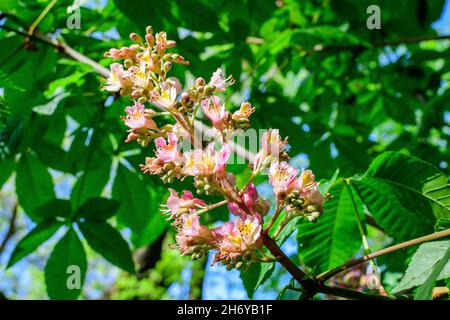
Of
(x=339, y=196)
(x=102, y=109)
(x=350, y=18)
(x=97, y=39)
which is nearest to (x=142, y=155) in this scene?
(x=102, y=109)

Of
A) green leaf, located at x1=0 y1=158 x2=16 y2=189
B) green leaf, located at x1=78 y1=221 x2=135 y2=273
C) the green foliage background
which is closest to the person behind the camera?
the green foliage background

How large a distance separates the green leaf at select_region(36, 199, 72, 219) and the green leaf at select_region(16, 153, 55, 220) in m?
0.36

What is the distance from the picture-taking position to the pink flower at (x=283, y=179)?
43.3 inches

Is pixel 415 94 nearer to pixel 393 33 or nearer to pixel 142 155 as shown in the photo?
pixel 393 33

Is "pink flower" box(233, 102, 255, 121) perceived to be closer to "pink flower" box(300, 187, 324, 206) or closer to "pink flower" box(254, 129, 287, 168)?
"pink flower" box(254, 129, 287, 168)

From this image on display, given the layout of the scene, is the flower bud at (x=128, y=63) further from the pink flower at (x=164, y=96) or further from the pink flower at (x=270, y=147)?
the pink flower at (x=270, y=147)

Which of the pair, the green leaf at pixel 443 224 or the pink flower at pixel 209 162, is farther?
the green leaf at pixel 443 224

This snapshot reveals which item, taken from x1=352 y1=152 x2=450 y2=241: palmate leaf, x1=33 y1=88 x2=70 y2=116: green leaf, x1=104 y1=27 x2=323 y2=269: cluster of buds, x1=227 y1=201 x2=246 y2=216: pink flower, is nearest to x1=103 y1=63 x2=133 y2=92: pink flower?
x1=104 y1=27 x2=323 y2=269: cluster of buds

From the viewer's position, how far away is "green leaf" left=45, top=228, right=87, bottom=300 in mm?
1975

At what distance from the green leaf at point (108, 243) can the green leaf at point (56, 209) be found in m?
0.07

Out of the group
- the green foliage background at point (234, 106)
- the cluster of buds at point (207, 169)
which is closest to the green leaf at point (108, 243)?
the green foliage background at point (234, 106)

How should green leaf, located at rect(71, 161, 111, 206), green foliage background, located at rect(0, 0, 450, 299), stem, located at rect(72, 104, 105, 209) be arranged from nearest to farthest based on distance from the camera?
green foliage background, located at rect(0, 0, 450, 299) → stem, located at rect(72, 104, 105, 209) → green leaf, located at rect(71, 161, 111, 206)

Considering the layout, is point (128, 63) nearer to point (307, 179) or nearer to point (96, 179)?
point (307, 179)

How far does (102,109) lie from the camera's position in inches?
84.9
